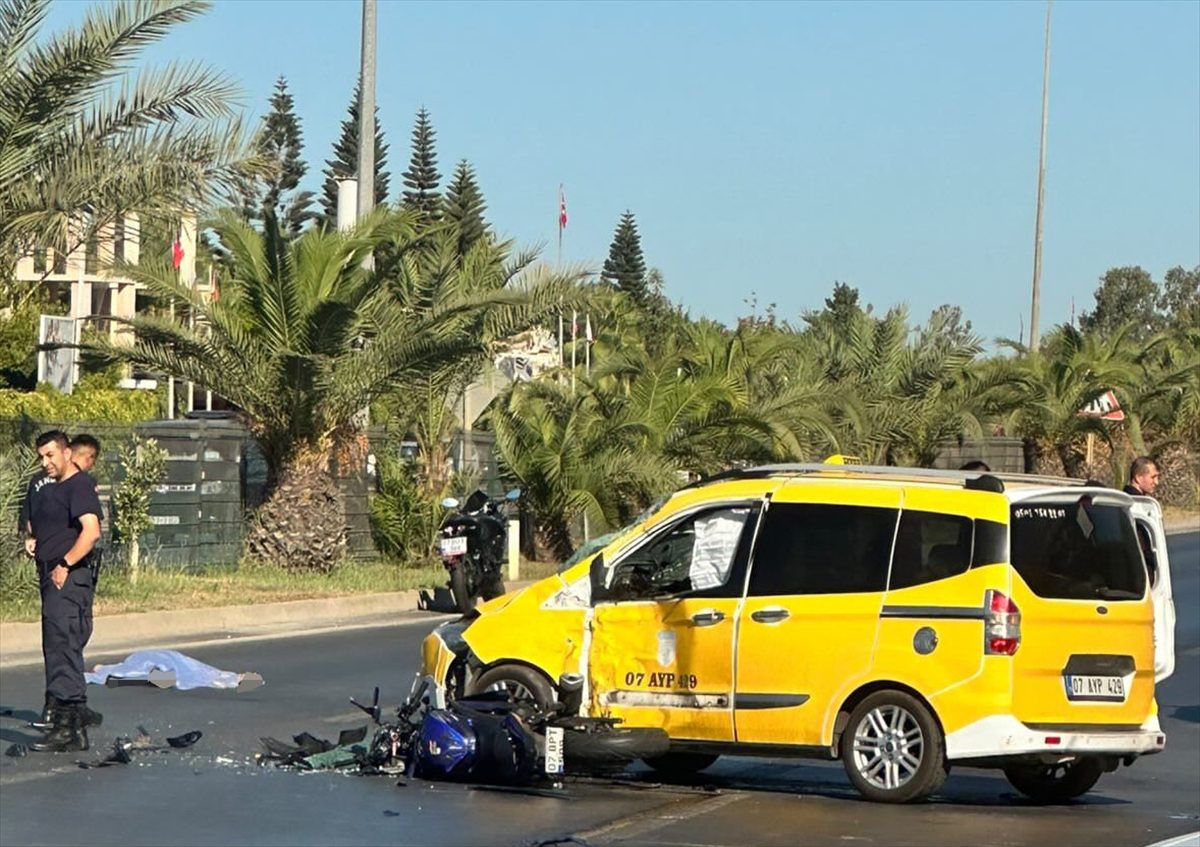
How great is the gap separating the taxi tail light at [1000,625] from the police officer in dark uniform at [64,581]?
215 inches

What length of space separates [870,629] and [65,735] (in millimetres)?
4892

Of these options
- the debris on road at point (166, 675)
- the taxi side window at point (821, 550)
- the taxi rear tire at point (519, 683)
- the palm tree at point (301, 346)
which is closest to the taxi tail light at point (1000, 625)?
the taxi side window at point (821, 550)

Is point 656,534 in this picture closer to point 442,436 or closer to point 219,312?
point 219,312

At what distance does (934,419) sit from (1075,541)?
29192mm

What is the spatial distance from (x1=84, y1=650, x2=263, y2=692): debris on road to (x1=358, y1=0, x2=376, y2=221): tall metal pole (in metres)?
12.9

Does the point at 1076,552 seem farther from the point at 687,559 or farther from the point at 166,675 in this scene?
the point at 166,675

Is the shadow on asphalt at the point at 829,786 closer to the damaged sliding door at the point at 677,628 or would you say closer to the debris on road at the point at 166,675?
the damaged sliding door at the point at 677,628

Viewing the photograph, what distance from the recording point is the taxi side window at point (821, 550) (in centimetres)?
1091

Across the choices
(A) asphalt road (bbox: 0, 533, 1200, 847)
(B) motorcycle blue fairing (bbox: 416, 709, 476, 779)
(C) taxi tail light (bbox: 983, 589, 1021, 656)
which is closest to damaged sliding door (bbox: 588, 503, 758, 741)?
(A) asphalt road (bbox: 0, 533, 1200, 847)

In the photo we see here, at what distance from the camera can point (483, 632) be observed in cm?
1159

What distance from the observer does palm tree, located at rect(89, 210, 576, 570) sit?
Result: 24.0m

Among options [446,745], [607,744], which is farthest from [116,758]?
[607,744]

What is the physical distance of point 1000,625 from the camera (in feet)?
34.6

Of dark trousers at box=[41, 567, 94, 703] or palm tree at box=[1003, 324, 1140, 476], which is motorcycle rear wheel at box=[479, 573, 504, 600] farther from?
palm tree at box=[1003, 324, 1140, 476]
